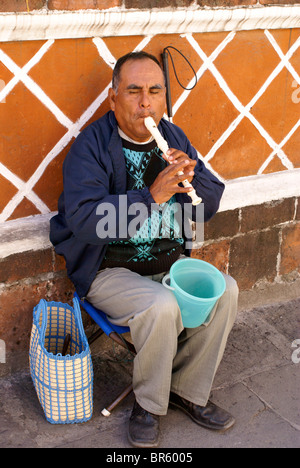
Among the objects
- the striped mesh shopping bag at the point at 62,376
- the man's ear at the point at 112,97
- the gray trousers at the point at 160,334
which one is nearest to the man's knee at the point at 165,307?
the gray trousers at the point at 160,334

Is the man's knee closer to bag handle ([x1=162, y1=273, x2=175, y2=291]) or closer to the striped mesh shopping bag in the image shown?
bag handle ([x1=162, y1=273, x2=175, y2=291])

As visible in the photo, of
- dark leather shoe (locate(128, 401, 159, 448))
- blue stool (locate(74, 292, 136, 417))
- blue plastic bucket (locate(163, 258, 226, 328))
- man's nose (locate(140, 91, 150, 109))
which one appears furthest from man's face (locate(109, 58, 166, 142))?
dark leather shoe (locate(128, 401, 159, 448))

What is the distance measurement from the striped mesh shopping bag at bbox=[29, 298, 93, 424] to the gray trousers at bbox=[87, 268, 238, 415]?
208 mm

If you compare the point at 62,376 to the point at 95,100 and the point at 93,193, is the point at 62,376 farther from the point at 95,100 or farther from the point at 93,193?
the point at 95,100

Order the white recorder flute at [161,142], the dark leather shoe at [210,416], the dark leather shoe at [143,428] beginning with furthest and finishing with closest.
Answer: the dark leather shoe at [210,416] < the dark leather shoe at [143,428] < the white recorder flute at [161,142]

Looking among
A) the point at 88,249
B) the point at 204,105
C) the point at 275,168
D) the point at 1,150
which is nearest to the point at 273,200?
the point at 275,168

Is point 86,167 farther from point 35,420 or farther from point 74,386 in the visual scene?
point 35,420

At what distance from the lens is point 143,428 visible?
8.97ft

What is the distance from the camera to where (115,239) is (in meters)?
2.66

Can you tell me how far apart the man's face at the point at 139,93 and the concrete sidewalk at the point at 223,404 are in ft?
4.38

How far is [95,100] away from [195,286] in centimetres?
103

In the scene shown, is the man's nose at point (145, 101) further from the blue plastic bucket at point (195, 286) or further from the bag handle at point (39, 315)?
the bag handle at point (39, 315)

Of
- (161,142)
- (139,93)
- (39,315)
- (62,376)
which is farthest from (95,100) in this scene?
(62,376)

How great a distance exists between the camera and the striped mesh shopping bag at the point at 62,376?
2658 mm
